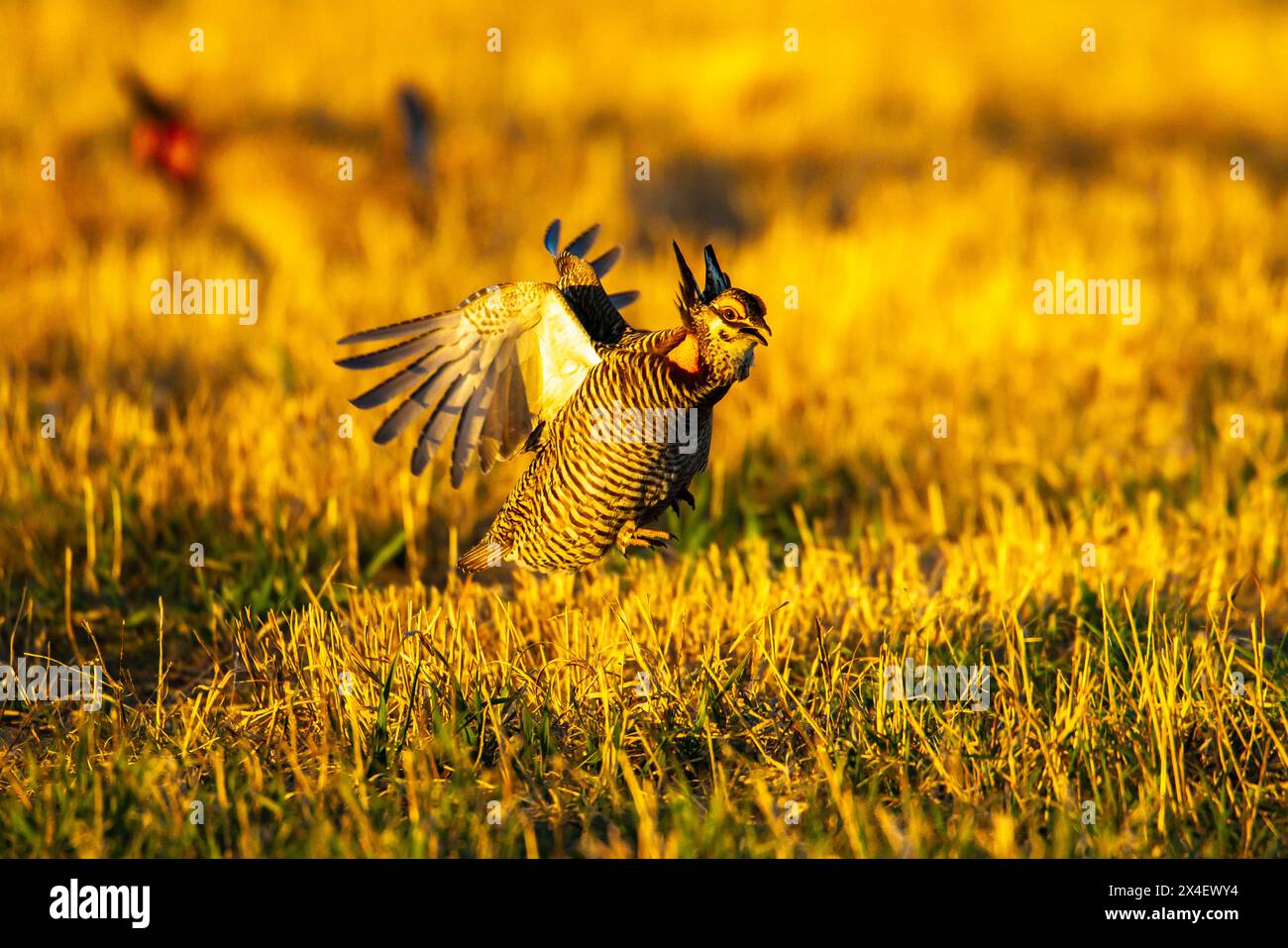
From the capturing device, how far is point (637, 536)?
498 centimetres

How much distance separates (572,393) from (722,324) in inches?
28.7

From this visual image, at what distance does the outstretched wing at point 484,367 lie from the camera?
4801 millimetres

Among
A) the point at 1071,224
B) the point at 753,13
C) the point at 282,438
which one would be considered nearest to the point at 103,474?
the point at 282,438

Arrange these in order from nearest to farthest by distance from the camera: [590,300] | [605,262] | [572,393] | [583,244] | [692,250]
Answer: [572,393] → [590,300] → [583,244] → [605,262] → [692,250]

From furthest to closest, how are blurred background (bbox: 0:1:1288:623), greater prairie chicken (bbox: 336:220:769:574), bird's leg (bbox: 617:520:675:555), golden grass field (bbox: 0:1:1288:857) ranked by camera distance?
blurred background (bbox: 0:1:1288:623) → bird's leg (bbox: 617:520:675:555) → greater prairie chicken (bbox: 336:220:769:574) → golden grass field (bbox: 0:1:1288:857)

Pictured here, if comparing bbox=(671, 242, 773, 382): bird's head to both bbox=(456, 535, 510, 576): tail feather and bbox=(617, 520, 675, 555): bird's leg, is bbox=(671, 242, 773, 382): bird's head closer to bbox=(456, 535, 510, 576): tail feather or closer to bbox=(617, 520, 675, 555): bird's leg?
bbox=(617, 520, 675, 555): bird's leg

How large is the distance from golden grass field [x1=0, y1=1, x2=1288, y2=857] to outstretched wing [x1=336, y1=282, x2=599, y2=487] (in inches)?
25.4

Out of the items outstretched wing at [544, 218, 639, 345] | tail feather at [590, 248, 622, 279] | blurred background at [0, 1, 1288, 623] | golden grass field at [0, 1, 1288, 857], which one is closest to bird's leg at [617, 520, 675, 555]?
golden grass field at [0, 1, 1288, 857]

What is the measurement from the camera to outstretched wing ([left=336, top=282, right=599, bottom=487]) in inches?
189

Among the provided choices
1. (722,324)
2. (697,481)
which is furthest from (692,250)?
(722,324)

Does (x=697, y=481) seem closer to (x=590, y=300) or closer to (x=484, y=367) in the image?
(x=590, y=300)

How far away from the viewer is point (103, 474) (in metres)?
6.71

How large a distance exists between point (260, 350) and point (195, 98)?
577cm
